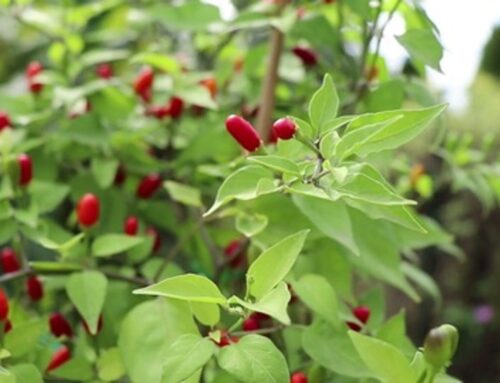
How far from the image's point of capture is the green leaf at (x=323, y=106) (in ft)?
1.52

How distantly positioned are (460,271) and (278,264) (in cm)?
292

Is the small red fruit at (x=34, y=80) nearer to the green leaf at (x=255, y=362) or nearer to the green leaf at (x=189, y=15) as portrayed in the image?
the green leaf at (x=189, y=15)

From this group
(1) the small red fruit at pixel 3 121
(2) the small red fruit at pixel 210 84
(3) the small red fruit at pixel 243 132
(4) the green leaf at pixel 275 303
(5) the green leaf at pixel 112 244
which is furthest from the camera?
(2) the small red fruit at pixel 210 84

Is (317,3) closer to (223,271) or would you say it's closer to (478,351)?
(223,271)

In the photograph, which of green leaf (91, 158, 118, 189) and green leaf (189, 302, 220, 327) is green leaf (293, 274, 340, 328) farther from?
green leaf (91, 158, 118, 189)

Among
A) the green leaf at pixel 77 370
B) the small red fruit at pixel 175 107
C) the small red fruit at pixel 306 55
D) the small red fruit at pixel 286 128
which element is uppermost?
the small red fruit at pixel 286 128

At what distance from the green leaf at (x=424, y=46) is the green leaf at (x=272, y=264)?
0.21 metres

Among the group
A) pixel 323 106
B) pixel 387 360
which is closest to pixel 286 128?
pixel 323 106

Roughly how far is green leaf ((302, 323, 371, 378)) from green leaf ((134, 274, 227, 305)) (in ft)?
0.41

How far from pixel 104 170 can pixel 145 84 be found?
0.35ft

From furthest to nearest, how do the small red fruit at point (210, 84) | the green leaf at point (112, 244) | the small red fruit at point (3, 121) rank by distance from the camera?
the small red fruit at point (210, 84)
the small red fruit at point (3, 121)
the green leaf at point (112, 244)

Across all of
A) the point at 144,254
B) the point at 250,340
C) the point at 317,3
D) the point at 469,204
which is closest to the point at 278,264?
the point at 250,340

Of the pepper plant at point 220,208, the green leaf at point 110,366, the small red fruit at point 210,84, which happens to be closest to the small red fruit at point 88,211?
the pepper plant at point 220,208

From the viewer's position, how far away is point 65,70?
86 centimetres
